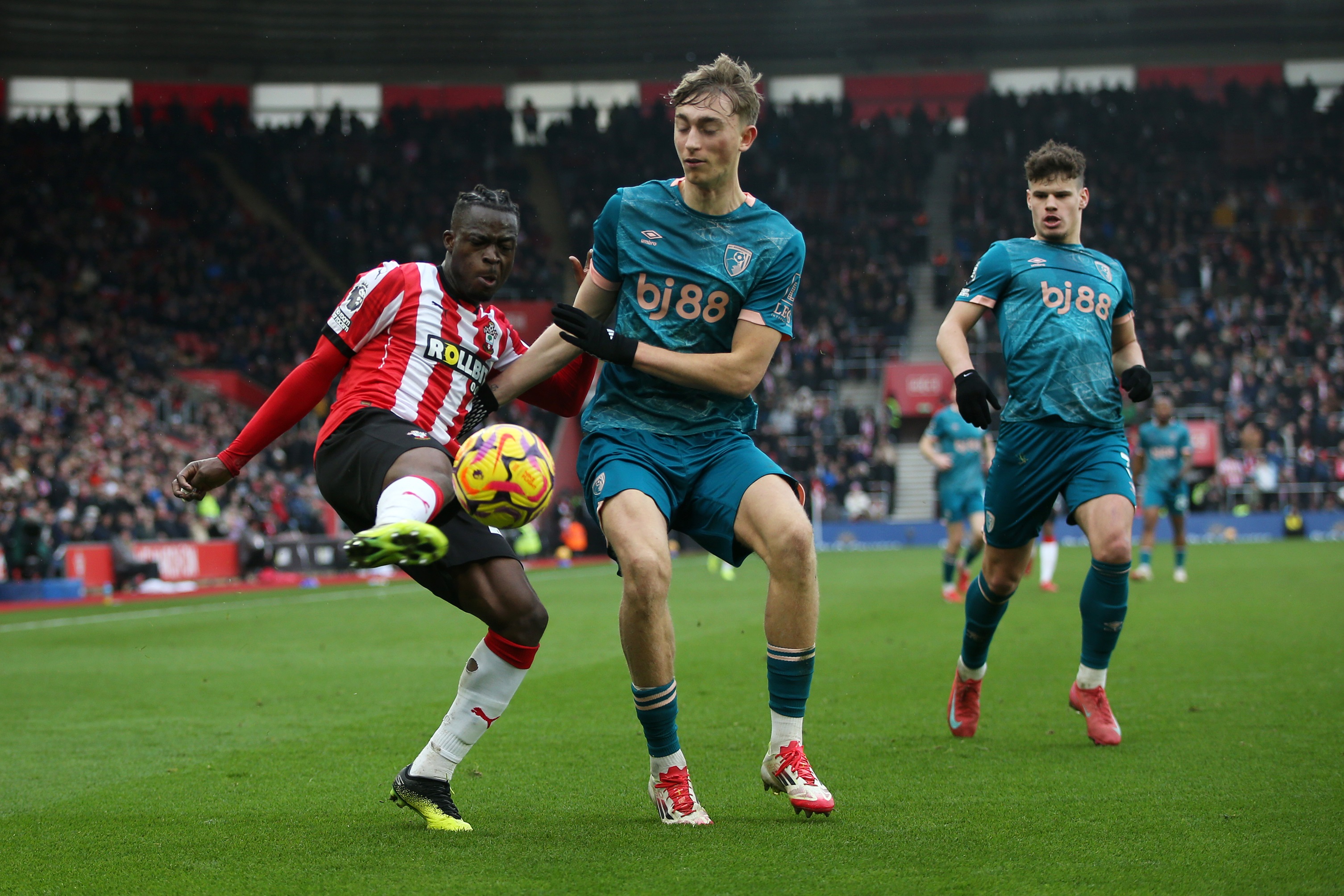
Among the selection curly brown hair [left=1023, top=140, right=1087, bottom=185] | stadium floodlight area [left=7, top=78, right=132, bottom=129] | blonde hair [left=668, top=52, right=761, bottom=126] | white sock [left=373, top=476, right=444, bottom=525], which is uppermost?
stadium floodlight area [left=7, top=78, right=132, bottom=129]

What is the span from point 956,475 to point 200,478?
10576 mm

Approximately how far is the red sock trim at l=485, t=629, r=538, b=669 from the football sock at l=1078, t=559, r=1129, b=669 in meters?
2.78

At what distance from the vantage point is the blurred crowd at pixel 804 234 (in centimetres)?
2972

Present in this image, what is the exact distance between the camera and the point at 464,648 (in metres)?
10.9

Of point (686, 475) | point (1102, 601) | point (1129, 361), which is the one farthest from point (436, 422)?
point (1129, 361)

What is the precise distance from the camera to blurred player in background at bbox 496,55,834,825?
4.19 m

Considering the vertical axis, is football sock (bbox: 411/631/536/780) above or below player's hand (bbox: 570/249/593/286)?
below

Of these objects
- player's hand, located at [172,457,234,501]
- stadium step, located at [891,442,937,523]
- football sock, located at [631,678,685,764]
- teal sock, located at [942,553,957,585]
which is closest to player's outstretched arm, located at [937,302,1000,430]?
football sock, located at [631,678,685,764]

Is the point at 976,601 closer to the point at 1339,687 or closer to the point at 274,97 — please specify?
the point at 1339,687

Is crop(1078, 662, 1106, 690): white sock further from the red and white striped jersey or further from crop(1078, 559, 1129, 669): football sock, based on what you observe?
the red and white striped jersey

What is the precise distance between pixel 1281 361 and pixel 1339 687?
1097 inches

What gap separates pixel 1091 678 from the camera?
5879 mm

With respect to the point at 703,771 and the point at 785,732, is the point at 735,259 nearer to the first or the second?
the point at 785,732

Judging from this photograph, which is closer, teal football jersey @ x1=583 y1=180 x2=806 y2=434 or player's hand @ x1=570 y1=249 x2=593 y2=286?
teal football jersey @ x1=583 y1=180 x2=806 y2=434
